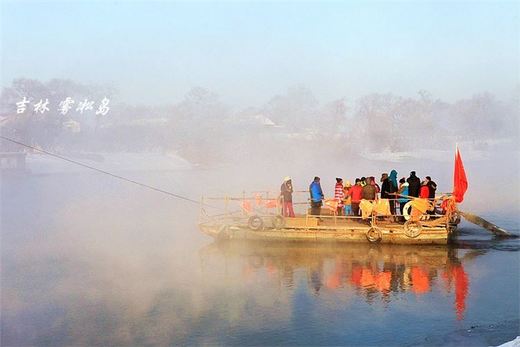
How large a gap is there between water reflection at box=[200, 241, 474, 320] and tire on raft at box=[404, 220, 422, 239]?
0.54 m

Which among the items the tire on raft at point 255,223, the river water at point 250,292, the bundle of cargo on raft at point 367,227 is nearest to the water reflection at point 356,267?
the river water at point 250,292

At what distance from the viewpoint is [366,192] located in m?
20.2

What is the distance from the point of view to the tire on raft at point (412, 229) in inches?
762

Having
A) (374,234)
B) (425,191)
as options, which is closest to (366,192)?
(374,234)

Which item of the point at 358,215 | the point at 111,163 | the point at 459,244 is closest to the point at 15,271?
the point at 358,215

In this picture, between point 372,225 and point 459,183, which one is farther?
point 459,183

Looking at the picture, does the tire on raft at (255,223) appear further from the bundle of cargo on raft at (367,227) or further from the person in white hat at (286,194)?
the person in white hat at (286,194)

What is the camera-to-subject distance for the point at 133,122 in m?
91.4

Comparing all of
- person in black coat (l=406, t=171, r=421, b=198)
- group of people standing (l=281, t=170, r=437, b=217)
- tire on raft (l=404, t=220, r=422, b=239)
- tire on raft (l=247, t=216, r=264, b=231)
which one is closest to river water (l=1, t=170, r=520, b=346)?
tire on raft (l=404, t=220, r=422, b=239)

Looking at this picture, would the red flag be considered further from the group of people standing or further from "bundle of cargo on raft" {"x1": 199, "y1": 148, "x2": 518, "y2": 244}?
the group of people standing

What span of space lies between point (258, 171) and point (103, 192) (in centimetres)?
2217

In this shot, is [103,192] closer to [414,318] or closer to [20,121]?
[20,121]

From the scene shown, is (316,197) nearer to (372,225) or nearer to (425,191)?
(372,225)

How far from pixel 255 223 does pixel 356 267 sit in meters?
4.48
